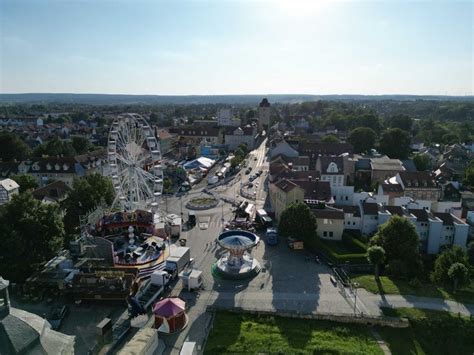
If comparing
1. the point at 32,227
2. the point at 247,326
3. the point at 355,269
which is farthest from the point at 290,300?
the point at 32,227

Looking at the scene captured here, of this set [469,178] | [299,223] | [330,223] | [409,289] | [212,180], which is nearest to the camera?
[409,289]

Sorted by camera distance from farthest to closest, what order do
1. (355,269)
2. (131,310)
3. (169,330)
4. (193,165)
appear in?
1. (193,165)
2. (355,269)
3. (131,310)
4. (169,330)

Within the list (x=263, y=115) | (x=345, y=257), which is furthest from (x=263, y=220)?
(x=263, y=115)

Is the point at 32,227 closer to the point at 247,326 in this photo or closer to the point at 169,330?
the point at 169,330

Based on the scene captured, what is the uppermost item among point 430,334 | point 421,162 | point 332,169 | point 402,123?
point 402,123

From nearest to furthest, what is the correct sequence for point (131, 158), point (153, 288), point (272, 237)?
point (153, 288)
point (272, 237)
point (131, 158)

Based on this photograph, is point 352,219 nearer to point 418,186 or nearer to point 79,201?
point 418,186

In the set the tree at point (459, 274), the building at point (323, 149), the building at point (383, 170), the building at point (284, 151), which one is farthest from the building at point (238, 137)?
the tree at point (459, 274)

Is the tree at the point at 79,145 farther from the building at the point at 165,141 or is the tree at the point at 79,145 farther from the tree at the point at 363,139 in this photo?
the tree at the point at 363,139
